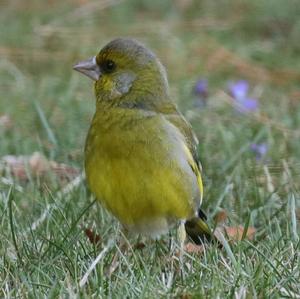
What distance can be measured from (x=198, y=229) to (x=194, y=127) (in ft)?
5.68

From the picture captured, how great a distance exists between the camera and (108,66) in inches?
197

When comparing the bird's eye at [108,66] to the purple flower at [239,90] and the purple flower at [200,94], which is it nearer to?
Answer: the purple flower at [200,94]

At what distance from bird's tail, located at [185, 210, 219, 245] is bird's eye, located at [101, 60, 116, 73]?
0.73 m

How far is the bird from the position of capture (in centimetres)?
466

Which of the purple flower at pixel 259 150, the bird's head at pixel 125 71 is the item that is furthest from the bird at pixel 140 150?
the purple flower at pixel 259 150

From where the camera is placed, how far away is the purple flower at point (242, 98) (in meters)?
7.18

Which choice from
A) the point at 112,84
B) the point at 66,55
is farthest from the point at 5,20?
the point at 112,84

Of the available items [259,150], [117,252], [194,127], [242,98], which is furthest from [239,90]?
[117,252]

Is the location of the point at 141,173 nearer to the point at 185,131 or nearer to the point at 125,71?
the point at 185,131

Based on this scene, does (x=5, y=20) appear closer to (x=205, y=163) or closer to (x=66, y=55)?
(x=66, y=55)

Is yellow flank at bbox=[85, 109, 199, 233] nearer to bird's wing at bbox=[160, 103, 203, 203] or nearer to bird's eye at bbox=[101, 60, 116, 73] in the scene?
bird's wing at bbox=[160, 103, 203, 203]

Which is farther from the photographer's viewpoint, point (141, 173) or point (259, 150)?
point (259, 150)

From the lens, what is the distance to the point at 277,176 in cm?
590

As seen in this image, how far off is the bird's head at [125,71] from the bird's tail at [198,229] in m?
0.56
